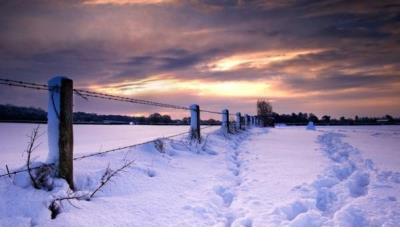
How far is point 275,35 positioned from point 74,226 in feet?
9.13

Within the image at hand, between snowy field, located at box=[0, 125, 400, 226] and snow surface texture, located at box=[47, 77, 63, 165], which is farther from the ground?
snow surface texture, located at box=[47, 77, 63, 165]

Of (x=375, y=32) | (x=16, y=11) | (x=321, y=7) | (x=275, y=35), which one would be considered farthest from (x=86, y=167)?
(x=375, y=32)

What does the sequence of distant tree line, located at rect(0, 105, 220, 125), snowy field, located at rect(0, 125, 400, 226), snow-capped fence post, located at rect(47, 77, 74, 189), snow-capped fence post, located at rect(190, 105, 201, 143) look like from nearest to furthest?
1. snowy field, located at rect(0, 125, 400, 226)
2. snow-capped fence post, located at rect(47, 77, 74, 189)
3. distant tree line, located at rect(0, 105, 220, 125)
4. snow-capped fence post, located at rect(190, 105, 201, 143)

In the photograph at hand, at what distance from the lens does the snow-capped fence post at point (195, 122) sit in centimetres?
592

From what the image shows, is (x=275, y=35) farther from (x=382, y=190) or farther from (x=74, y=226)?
(x=74, y=226)

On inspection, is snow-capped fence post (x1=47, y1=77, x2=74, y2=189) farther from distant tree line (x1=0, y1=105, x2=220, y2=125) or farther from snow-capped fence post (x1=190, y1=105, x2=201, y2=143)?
snow-capped fence post (x1=190, y1=105, x2=201, y2=143)

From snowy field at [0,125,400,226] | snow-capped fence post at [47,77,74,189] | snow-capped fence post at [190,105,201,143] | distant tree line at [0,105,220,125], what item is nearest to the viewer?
snowy field at [0,125,400,226]

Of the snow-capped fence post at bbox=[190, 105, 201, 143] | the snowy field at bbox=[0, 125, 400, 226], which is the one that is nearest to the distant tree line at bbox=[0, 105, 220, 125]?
the snowy field at bbox=[0, 125, 400, 226]

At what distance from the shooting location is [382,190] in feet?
9.46

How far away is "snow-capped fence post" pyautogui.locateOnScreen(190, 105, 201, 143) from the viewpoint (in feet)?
19.4

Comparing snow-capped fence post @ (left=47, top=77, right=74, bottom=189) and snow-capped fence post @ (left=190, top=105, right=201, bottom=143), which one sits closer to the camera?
snow-capped fence post @ (left=47, top=77, right=74, bottom=189)

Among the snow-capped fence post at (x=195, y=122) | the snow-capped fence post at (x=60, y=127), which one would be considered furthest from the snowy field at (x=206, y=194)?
the snow-capped fence post at (x=195, y=122)

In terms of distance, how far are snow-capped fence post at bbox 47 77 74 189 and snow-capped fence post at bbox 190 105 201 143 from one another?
11.9 ft

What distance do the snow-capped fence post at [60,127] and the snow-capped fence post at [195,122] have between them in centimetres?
362
